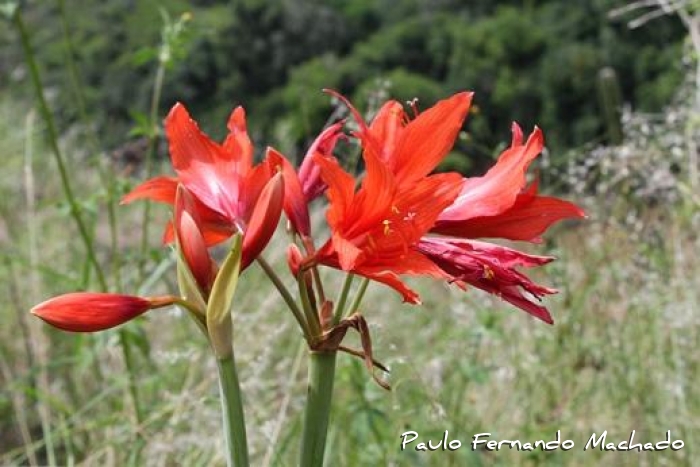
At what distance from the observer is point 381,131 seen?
1015 millimetres

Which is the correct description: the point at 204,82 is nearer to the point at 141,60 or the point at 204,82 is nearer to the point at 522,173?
the point at 141,60

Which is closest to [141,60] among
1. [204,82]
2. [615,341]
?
[615,341]

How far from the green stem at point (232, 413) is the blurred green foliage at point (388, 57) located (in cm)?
1338

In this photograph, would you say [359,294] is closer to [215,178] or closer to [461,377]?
[215,178]

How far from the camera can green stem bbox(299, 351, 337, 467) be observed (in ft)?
3.13

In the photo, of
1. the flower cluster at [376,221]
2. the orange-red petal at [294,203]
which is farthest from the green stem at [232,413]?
the orange-red petal at [294,203]

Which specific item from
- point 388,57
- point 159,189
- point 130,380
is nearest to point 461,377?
point 130,380

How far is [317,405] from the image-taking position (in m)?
0.96

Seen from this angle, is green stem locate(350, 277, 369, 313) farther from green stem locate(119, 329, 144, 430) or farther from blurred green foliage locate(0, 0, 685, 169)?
blurred green foliage locate(0, 0, 685, 169)

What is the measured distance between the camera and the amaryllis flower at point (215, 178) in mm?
1020

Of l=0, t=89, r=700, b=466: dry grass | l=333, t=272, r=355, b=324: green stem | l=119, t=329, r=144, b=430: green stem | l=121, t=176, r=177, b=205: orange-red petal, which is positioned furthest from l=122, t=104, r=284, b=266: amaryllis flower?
l=119, t=329, r=144, b=430: green stem

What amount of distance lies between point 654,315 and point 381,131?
199cm

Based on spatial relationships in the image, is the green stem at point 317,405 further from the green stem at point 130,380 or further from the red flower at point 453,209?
the green stem at point 130,380

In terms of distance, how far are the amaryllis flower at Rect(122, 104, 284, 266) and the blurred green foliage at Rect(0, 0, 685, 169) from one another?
519 inches
